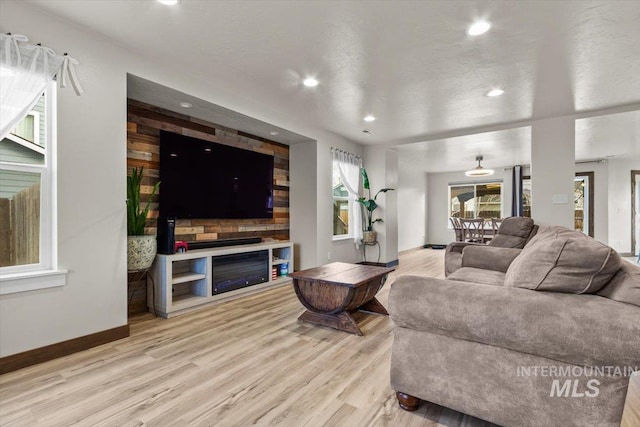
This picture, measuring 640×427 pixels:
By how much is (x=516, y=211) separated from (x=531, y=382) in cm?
819

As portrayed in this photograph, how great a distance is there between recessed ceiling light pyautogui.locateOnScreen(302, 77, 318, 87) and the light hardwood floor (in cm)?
241

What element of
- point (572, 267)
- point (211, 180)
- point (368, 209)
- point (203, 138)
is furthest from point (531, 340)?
point (368, 209)

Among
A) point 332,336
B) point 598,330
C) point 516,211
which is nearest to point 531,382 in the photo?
point 598,330

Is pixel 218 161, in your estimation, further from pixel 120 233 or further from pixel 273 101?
pixel 120 233

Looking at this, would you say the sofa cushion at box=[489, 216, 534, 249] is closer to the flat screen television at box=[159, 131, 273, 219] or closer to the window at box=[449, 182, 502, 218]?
the flat screen television at box=[159, 131, 273, 219]

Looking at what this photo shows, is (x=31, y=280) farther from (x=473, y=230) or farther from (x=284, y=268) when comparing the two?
(x=473, y=230)

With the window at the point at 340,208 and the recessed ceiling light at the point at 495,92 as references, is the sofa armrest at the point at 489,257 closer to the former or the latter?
the recessed ceiling light at the point at 495,92

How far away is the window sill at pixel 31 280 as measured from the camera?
1990mm

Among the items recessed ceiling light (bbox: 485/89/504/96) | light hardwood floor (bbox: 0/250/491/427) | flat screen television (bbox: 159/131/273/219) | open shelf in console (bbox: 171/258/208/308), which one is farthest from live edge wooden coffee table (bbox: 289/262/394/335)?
recessed ceiling light (bbox: 485/89/504/96)

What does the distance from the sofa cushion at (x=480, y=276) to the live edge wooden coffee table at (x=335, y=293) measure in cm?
68

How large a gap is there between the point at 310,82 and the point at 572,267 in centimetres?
273

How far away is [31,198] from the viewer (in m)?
2.20

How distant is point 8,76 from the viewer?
1943mm

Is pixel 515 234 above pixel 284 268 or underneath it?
above
